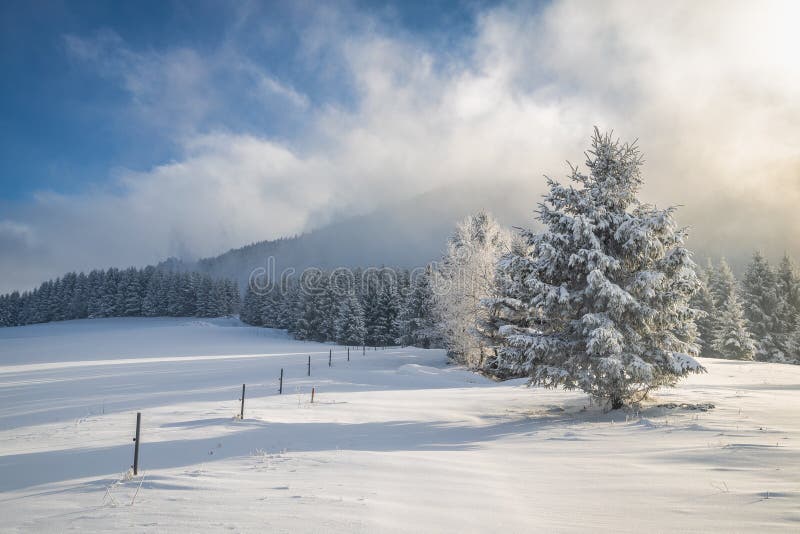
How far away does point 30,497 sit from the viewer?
637 centimetres

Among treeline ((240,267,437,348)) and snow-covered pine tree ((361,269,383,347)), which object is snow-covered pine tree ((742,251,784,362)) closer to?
treeline ((240,267,437,348))

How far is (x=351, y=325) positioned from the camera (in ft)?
206

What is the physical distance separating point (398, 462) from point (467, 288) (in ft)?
75.8

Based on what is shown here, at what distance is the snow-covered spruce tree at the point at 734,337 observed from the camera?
4134cm

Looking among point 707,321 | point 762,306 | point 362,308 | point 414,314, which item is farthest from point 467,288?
point 362,308

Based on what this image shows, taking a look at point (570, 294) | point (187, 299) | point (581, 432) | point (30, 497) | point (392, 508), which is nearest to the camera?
point (392, 508)

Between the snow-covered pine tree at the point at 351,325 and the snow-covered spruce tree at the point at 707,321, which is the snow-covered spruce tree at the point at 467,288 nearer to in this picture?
the snow-covered spruce tree at the point at 707,321

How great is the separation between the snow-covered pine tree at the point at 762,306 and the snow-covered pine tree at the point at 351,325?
46.0m

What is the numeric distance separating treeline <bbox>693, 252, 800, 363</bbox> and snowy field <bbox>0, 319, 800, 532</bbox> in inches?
1048

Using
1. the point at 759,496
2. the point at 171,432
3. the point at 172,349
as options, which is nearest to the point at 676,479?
the point at 759,496

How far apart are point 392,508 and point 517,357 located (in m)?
8.81

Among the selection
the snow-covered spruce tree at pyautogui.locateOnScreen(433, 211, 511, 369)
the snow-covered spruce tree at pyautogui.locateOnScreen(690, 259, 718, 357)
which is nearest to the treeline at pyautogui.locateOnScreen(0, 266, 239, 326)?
the snow-covered spruce tree at pyautogui.locateOnScreen(433, 211, 511, 369)

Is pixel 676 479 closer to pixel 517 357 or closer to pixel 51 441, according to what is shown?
pixel 517 357

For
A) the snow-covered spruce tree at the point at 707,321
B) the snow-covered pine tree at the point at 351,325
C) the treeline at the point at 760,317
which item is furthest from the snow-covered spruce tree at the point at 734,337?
the snow-covered pine tree at the point at 351,325
